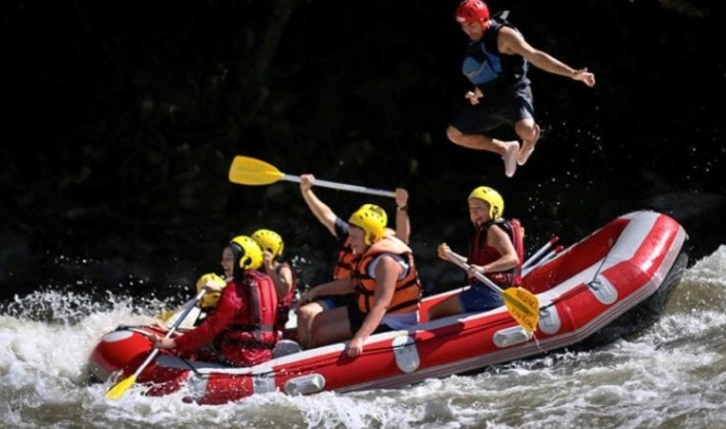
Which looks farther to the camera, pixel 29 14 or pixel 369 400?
pixel 29 14

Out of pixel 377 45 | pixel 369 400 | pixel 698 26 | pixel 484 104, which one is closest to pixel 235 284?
pixel 369 400

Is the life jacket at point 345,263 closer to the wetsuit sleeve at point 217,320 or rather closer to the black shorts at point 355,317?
the black shorts at point 355,317

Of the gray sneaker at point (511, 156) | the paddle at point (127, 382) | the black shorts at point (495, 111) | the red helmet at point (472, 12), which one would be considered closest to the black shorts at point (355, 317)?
the paddle at point (127, 382)

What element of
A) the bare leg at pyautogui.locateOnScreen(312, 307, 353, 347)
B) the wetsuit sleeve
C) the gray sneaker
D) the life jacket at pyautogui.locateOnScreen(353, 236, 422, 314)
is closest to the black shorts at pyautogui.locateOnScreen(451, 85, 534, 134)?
the gray sneaker

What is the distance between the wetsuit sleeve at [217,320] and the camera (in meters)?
8.41

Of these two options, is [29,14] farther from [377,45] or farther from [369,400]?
[369,400]

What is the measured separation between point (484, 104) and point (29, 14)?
5699 millimetres

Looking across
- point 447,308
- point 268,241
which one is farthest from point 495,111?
point 268,241

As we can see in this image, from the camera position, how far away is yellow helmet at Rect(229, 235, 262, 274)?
8469 mm

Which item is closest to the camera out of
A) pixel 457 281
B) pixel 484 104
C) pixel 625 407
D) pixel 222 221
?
pixel 625 407

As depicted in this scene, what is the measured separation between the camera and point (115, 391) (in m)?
8.35

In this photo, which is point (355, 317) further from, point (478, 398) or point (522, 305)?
point (522, 305)

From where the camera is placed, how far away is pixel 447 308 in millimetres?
9031

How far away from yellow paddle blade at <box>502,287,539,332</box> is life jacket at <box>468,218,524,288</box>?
35cm
